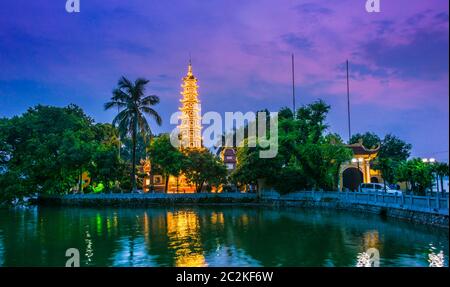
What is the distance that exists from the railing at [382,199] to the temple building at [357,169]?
7.68 m

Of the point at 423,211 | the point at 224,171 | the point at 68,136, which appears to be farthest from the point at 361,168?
the point at 68,136

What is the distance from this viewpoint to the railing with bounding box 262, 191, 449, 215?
1989cm

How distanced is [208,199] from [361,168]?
635 inches

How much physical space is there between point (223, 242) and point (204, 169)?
2700cm

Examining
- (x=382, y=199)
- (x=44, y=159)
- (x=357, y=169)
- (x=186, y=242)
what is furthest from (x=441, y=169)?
(x=44, y=159)

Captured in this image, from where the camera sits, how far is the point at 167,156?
45531mm

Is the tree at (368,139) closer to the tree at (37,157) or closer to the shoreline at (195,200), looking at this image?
the shoreline at (195,200)

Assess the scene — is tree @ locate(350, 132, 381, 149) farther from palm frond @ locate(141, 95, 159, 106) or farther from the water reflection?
the water reflection

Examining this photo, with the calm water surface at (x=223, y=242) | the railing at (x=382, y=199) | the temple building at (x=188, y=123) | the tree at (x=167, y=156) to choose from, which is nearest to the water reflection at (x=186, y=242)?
the calm water surface at (x=223, y=242)

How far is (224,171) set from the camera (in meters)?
45.8

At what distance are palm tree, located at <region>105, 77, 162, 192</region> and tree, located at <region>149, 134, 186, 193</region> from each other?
293 centimetres

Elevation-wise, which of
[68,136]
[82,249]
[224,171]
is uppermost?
[68,136]
